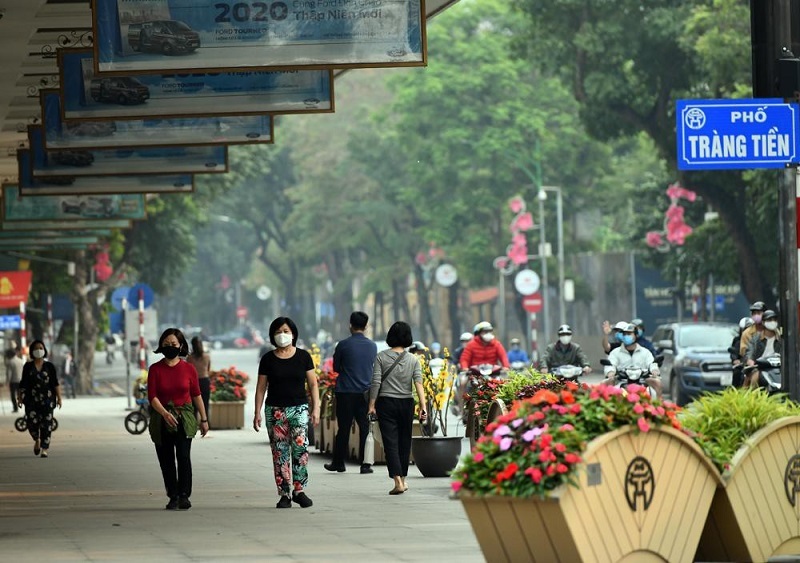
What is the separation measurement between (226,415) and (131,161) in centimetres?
688

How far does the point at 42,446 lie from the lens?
26.7 m

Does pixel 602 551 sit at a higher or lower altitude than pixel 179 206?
lower

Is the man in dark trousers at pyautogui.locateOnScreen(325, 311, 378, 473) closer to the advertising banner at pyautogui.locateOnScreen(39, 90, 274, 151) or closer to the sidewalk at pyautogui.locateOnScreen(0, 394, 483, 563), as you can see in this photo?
the sidewalk at pyautogui.locateOnScreen(0, 394, 483, 563)

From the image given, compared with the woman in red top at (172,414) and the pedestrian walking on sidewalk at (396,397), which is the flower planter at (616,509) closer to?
the woman in red top at (172,414)

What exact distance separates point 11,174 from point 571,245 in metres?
42.7

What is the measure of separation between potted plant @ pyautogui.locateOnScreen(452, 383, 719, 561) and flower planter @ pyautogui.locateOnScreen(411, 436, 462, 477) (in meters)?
9.09

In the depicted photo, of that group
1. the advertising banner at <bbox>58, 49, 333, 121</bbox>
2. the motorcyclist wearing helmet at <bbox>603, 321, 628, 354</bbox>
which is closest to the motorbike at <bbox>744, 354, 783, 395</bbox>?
the motorcyclist wearing helmet at <bbox>603, 321, 628, 354</bbox>

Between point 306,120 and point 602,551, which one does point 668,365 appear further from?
point 306,120

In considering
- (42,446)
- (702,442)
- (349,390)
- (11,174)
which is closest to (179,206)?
(11,174)

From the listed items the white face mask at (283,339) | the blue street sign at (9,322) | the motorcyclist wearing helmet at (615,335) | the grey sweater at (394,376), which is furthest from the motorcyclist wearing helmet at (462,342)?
the white face mask at (283,339)

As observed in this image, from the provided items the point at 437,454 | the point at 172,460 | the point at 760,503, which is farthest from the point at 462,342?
the point at 760,503

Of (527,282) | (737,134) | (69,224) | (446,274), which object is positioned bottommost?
(527,282)

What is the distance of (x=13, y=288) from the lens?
4934 centimetres

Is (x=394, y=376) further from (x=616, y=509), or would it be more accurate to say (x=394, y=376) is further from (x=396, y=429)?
(x=616, y=509)
